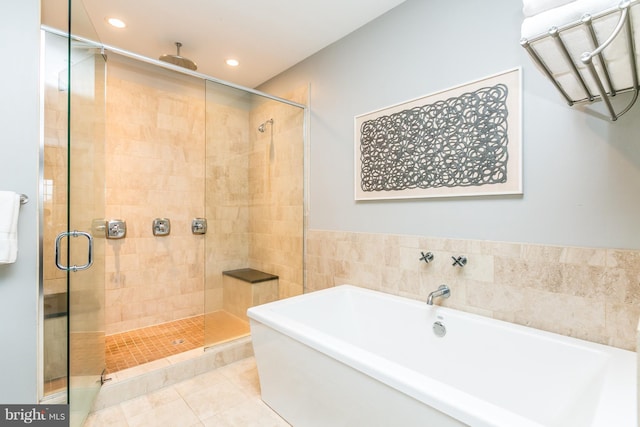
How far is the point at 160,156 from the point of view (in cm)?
321

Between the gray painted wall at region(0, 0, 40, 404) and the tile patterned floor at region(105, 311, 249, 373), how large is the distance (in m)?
0.79

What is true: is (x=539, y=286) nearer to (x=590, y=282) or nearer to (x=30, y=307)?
(x=590, y=282)

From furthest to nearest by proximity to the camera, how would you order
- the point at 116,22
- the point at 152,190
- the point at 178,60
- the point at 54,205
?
the point at 152,190
the point at 178,60
the point at 116,22
the point at 54,205

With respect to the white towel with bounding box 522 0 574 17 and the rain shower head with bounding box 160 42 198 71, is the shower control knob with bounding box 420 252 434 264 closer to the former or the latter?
the white towel with bounding box 522 0 574 17

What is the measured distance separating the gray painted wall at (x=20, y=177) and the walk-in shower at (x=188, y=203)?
3.55ft

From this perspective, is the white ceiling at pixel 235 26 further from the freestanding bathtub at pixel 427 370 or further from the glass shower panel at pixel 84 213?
the freestanding bathtub at pixel 427 370

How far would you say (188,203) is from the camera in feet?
11.1

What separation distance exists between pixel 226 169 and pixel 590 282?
2702mm

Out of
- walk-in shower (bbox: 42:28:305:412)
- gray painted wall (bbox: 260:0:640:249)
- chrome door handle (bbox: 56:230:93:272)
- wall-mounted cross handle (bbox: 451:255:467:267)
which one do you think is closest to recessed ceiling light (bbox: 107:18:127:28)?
walk-in shower (bbox: 42:28:305:412)

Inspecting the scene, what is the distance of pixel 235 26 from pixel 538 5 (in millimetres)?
2163

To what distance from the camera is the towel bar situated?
0.87 meters

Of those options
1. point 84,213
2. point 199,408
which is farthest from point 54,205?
point 199,408

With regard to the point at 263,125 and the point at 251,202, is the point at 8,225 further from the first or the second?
the point at 263,125

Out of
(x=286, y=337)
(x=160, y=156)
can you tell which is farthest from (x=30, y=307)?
(x=160, y=156)
